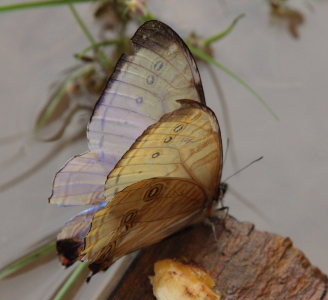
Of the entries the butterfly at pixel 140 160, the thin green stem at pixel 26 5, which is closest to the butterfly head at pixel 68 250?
the butterfly at pixel 140 160

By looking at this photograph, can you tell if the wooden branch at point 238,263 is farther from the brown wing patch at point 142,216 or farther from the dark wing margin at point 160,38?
the dark wing margin at point 160,38

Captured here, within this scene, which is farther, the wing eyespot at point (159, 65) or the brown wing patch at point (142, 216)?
the wing eyespot at point (159, 65)

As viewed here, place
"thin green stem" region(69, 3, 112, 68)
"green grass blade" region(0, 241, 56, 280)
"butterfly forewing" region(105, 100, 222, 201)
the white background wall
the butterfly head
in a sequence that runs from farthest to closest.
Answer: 1. "thin green stem" region(69, 3, 112, 68)
2. the white background wall
3. "green grass blade" region(0, 241, 56, 280)
4. the butterfly head
5. "butterfly forewing" region(105, 100, 222, 201)

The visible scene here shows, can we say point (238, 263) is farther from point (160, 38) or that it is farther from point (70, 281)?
point (160, 38)

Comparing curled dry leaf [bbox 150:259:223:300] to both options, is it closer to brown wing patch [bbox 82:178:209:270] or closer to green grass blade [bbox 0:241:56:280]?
brown wing patch [bbox 82:178:209:270]

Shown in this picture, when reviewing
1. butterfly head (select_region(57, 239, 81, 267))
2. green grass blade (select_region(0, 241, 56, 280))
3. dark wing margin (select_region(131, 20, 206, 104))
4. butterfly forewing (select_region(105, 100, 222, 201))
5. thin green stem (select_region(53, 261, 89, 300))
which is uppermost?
dark wing margin (select_region(131, 20, 206, 104))

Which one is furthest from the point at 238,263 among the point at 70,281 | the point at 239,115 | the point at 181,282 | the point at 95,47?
the point at 95,47

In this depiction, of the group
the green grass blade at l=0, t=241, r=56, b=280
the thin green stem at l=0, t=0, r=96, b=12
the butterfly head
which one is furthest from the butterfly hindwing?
the thin green stem at l=0, t=0, r=96, b=12
